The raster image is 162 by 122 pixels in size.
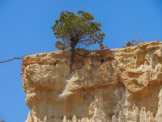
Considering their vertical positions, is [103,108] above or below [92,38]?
below

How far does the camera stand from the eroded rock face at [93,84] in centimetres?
1930

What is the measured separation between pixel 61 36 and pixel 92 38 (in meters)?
1.80

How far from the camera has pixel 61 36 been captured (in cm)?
2155

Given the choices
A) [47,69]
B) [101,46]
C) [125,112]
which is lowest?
[125,112]

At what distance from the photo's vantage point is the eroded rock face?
19.3 m

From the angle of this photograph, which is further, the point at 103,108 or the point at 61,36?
the point at 61,36

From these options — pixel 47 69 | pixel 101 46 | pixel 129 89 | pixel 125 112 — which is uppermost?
pixel 101 46

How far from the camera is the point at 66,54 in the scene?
69.5ft

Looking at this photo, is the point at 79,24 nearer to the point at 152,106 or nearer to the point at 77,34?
the point at 77,34

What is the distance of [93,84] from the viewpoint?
20.4 metres

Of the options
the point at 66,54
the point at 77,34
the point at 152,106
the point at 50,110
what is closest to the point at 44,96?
the point at 50,110

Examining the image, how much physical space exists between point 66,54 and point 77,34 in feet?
4.41

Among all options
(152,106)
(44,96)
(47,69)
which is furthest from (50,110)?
(152,106)

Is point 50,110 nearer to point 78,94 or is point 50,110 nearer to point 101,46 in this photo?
point 78,94
